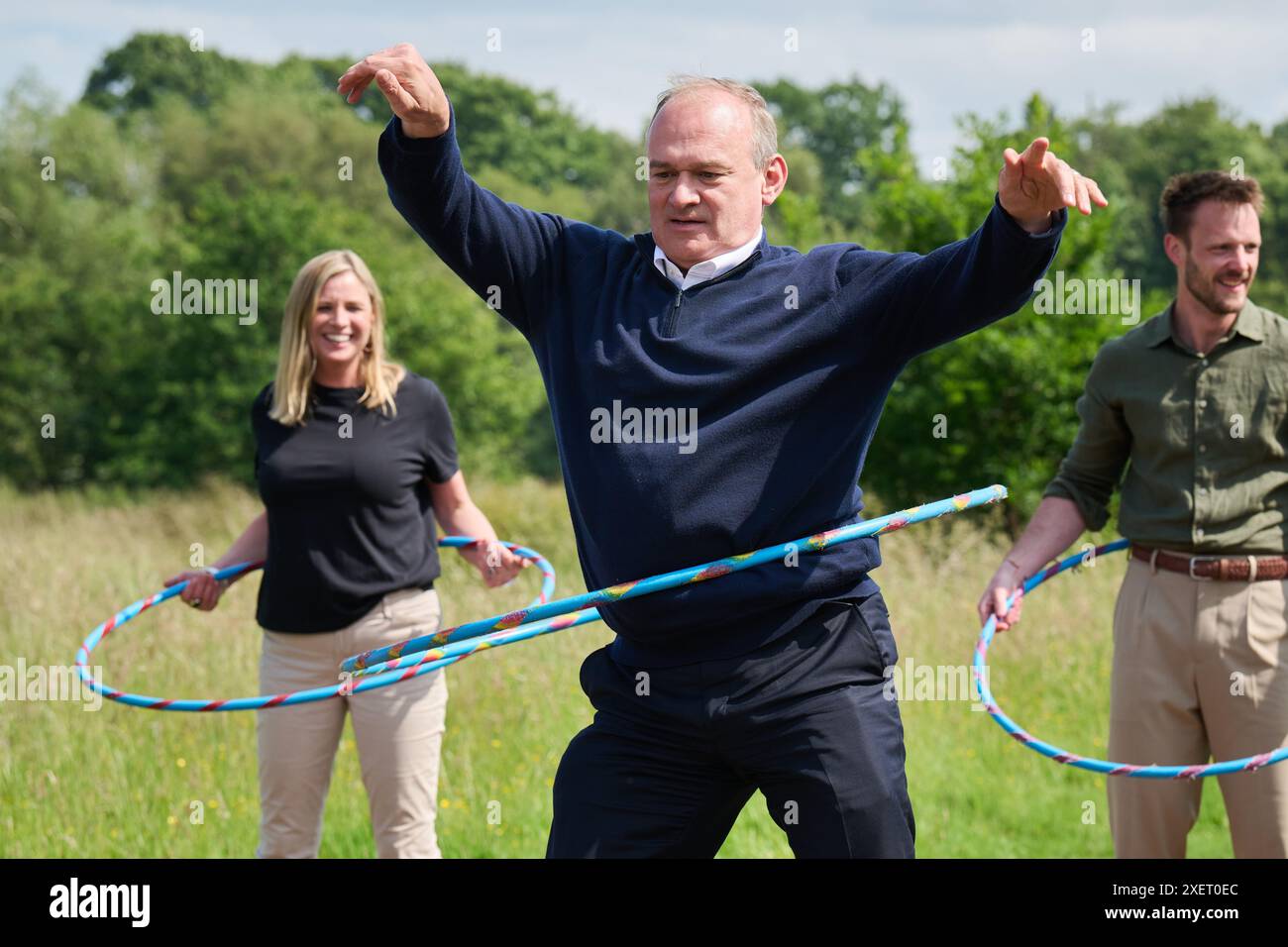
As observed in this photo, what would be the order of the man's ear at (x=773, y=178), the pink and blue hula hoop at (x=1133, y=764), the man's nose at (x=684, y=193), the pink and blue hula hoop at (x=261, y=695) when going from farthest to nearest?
1. the pink and blue hula hoop at (x=1133, y=764)
2. the pink and blue hula hoop at (x=261, y=695)
3. the man's ear at (x=773, y=178)
4. the man's nose at (x=684, y=193)

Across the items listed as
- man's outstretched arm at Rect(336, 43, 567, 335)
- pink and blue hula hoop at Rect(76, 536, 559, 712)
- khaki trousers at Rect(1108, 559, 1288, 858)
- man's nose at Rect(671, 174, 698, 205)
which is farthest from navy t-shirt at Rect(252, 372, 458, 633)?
khaki trousers at Rect(1108, 559, 1288, 858)

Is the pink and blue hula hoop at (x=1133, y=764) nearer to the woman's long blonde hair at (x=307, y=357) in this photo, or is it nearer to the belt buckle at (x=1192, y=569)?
the belt buckle at (x=1192, y=569)

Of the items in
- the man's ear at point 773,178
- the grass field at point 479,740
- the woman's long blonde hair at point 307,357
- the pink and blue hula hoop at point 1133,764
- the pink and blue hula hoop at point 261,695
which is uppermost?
the man's ear at point 773,178

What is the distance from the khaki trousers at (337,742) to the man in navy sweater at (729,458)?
5.88 ft

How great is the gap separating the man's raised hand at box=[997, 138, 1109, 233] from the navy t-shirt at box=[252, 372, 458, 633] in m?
2.79

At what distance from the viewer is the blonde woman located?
5215mm

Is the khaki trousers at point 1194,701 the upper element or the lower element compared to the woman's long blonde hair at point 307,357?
lower

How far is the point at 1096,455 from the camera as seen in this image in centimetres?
530

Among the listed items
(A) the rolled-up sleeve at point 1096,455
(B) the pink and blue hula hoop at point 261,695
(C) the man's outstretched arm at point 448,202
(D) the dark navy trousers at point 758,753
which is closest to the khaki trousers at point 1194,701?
(A) the rolled-up sleeve at point 1096,455

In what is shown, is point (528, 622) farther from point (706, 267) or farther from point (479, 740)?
point (479, 740)

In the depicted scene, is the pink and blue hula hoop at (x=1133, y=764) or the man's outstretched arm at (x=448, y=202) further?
the pink and blue hula hoop at (x=1133, y=764)

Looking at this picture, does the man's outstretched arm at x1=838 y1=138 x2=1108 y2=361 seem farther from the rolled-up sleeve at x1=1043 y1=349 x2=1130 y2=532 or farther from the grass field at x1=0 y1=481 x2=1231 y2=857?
the grass field at x1=0 y1=481 x2=1231 y2=857

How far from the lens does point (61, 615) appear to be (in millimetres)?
9062

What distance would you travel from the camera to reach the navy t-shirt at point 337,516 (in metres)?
5.23
